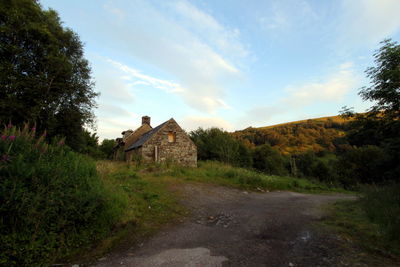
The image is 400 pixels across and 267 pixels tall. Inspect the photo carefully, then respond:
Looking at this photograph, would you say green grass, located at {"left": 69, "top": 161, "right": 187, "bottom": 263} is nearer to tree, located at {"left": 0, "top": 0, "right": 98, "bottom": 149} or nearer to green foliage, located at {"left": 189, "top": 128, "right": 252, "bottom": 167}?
tree, located at {"left": 0, "top": 0, "right": 98, "bottom": 149}

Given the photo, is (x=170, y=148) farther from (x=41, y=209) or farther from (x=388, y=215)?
(x=388, y=215)

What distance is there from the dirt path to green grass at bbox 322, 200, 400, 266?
0.80 ft

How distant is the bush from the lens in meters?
2.76

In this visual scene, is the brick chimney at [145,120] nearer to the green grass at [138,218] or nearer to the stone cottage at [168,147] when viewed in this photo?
the stone cottage at [168,147]

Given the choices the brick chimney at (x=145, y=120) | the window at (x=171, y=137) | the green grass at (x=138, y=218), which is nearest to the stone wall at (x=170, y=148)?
the window at (x=171, y=137)

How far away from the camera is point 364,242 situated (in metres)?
3.52

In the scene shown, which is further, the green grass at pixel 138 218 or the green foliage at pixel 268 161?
the green foliage at pixel 268 161

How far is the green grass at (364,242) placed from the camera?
2875 millimetres

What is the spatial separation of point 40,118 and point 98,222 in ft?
40.2

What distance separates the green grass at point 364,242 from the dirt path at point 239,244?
0.80ft

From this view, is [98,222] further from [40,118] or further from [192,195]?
[40,118]

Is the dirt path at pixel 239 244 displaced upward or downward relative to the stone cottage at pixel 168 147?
downward

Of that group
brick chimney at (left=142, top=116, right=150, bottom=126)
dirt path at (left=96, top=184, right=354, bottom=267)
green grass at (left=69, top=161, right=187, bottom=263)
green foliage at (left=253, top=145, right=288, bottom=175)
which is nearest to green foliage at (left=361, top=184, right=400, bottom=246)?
dirt path at (left=96, top=184, right=354, bottom=267)

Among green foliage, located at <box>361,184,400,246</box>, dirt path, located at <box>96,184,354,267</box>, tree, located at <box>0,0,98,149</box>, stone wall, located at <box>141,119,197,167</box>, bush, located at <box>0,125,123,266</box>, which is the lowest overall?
dirt path, located at <box>96,184,354,267</box>
